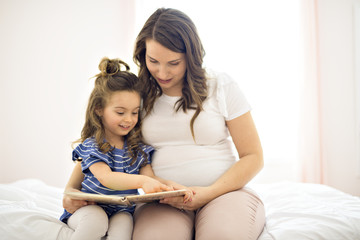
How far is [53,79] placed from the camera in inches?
133

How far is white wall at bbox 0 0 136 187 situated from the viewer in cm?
336

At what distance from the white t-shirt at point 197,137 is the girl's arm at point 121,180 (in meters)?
0.23

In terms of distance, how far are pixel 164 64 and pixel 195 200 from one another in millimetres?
582

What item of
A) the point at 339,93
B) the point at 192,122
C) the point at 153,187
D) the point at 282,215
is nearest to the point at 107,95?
the point at 192,122

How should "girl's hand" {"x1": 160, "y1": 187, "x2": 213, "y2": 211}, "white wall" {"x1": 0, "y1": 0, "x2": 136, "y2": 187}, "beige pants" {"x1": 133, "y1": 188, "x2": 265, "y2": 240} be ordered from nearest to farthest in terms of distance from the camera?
"beige pants" {"x1": 133, "y1": 188, "x2": 265, "y2": 240} < "girl's hand" {"x1": 160, "y1": 187, "x2": 213, "y2": 211} < "white wall" {"x1": 0, "y1": 0, "x2": 136, "y2": 187}

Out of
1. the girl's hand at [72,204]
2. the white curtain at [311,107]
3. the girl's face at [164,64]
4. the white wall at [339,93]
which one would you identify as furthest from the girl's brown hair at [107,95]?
the white wall at [339,93]

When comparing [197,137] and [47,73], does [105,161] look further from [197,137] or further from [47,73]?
[47,73]

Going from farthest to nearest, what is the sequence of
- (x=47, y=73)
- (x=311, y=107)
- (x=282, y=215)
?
(x=47, y=73), (x=311, y=107), (x=282, y=215)

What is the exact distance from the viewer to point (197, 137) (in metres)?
1.41

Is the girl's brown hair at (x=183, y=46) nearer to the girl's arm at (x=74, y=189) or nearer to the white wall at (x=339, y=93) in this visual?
the girl's arm at (x=74, y=189)

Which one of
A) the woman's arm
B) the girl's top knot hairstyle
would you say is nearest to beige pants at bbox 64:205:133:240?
the woman's arm

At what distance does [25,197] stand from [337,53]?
3035 millimetres

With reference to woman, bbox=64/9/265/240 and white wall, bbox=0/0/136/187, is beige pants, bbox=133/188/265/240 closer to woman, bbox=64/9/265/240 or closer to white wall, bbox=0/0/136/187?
woman, bbox=64/9/265/240

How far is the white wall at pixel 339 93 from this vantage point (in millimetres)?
3230
